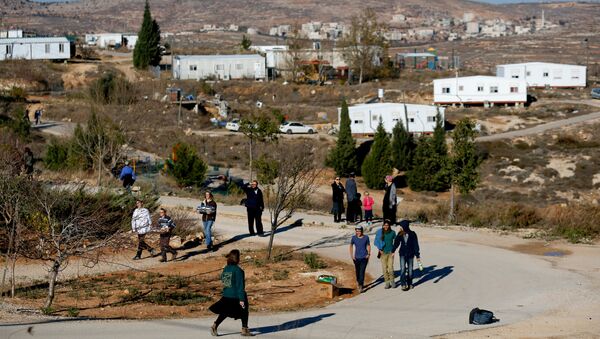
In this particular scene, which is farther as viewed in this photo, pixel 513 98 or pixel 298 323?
pixel 513 98

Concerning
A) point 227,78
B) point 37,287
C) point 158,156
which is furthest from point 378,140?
point 227,78

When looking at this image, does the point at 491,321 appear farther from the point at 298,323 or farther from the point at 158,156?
the point at 158,156

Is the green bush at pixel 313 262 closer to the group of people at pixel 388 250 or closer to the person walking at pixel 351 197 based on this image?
the group of people at pixel 388 250

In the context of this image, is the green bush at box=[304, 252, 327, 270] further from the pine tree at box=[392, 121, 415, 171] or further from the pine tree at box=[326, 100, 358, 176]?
the pine tree at box=[392, 121, 415, 171]

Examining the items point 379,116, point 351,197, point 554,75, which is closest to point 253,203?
point 351,197

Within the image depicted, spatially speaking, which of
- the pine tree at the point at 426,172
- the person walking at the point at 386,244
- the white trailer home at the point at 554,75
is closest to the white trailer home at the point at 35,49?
the white trailer home at the point at 554,75

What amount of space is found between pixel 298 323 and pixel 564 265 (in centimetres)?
746

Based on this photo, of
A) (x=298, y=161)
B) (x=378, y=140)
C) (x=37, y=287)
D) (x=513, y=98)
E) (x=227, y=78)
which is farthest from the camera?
(x=227, y=78)

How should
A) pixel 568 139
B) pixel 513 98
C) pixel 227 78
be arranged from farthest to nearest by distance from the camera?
pixel 227 78 → pixel 513 98 → pixel 568 139

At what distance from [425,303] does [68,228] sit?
5.99 meters

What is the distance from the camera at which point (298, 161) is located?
21.2 m

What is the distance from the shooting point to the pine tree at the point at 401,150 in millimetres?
48219

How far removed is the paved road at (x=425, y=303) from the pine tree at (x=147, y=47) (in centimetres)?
6613

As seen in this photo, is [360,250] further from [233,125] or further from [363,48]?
[363,48]
